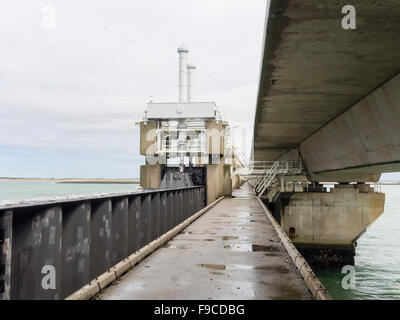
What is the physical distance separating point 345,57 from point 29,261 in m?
8.30

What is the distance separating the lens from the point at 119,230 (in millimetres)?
8352

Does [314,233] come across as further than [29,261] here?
Yes

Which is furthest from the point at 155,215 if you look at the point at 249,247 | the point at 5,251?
the point at 5,251

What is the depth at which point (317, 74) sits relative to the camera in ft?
37.1

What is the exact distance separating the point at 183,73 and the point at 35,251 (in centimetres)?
5503

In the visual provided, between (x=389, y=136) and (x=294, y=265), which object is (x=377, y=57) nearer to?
(x=389, y=136)

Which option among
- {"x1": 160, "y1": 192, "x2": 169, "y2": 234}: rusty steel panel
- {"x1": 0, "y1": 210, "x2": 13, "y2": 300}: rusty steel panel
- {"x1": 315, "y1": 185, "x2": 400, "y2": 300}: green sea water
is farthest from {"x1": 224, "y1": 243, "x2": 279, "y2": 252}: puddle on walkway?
{"x1": 315, "y1": 185, "x2": 400, "y2": 300}: green sea water

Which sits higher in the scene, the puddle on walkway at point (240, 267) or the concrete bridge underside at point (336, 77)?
the concrete bridge underside at point (336, 77)

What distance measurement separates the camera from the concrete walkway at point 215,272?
19.0 feet

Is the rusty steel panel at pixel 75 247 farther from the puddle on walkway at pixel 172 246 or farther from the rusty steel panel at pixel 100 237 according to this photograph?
the puddle on walkway at pixel 172 246

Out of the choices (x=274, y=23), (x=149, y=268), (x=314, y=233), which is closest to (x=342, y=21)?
(x=274, y=23)

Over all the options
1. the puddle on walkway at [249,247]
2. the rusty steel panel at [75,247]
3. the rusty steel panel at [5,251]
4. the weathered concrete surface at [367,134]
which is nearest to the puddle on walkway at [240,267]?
the puddle on walkway at [249,247]

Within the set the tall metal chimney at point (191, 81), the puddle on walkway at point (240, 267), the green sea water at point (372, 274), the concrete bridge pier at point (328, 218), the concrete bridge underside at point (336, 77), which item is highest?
the tall metal chimney at point (191, 81)

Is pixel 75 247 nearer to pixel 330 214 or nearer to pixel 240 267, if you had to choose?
pixel 240 267
